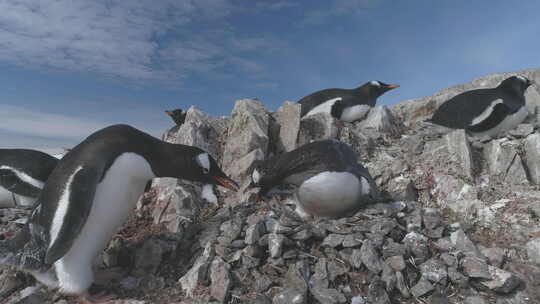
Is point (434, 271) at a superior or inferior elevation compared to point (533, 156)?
inferior

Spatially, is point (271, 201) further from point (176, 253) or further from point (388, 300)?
point (388, 300)

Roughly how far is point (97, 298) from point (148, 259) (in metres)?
0.68

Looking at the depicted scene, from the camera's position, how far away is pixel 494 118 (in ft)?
25.1

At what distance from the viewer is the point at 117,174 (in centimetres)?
398

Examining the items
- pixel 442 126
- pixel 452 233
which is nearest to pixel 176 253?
pixel 452 233

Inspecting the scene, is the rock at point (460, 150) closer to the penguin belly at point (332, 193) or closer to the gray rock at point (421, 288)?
the penguin belly at point (332, 193)

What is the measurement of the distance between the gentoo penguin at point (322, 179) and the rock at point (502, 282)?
1.51 meters

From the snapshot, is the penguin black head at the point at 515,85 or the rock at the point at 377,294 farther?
the penguin black head at the point at 515,85

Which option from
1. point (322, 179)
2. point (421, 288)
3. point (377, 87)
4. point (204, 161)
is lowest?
point (421, 288)

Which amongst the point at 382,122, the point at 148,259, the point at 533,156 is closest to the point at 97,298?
the point at 148,259

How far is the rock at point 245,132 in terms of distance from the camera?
6766mm

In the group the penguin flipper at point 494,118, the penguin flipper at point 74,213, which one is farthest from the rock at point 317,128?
the penguin flipper at point 74,213

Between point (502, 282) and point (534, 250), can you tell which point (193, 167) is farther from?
point (534, 250)

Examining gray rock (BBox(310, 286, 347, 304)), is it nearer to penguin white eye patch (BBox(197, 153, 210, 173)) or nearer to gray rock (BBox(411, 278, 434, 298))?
gray rock (BBox(411, 278, 434, 298))
